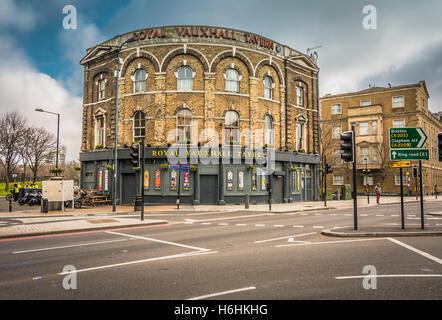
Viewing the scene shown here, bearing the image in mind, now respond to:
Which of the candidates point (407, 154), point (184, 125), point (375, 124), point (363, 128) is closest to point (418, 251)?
point (407, 154)

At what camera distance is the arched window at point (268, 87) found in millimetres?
29016

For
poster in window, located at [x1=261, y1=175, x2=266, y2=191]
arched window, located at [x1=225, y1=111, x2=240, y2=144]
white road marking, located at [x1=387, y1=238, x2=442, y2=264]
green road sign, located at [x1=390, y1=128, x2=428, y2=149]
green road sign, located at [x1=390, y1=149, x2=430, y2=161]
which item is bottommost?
white road marking, located at [x1=387, y1=238, x2=442, y2=264]

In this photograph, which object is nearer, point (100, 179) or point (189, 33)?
point (189, 33)

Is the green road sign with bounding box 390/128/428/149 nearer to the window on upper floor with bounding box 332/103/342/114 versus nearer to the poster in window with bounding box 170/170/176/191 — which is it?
the poster in window with bounding box 170/170/176/191

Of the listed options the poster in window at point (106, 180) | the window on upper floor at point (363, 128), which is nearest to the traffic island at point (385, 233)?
the poster in window at point (106, 180)

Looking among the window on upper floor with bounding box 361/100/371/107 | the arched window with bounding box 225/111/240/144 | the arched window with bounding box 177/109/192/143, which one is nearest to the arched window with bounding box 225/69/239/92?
the arched window with bounding box 225/111/240/144

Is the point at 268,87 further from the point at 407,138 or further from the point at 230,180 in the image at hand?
the point at 407,138

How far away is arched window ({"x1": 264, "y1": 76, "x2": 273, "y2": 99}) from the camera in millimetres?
29016

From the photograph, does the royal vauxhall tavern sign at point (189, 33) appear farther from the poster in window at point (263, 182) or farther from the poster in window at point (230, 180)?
the poster in window at point (263, 182)

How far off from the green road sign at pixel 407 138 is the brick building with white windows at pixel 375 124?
3491 cm

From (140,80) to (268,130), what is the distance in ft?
37.7

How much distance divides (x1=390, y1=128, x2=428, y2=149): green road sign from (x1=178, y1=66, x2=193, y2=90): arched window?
58.6 ft

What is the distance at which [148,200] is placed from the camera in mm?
25812

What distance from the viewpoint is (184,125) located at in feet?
85.1
